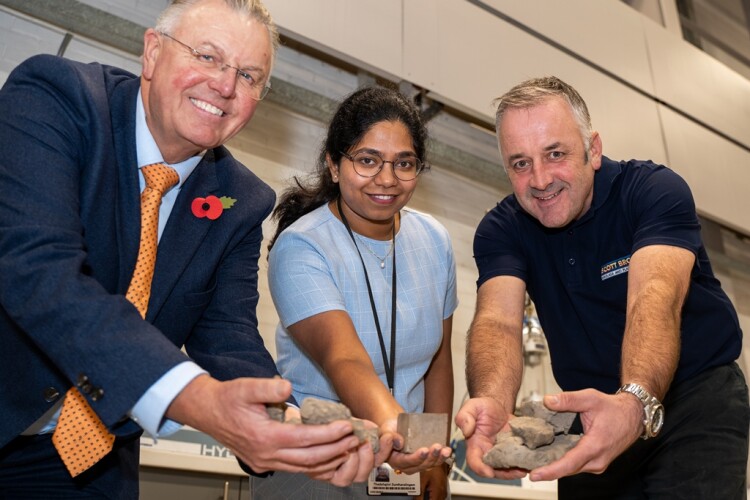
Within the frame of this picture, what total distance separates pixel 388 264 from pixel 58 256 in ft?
3.61

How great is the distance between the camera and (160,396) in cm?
115

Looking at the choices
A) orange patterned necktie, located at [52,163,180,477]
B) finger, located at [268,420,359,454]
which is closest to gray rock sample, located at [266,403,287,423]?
finger, located at [268,420,359,454]

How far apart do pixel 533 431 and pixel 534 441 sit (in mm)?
20

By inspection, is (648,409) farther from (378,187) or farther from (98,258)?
(98,258)

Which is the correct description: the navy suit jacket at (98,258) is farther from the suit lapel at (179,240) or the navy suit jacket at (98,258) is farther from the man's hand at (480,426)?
the man's hand at (480,426)

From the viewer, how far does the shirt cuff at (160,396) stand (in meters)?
1.15

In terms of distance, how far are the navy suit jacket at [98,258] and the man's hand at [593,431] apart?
634mm

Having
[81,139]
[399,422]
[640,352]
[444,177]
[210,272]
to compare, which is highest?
[444,177]

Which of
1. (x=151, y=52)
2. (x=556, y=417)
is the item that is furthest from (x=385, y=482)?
(x=151, y=52)

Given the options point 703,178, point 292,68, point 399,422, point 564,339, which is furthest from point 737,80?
point 399,422

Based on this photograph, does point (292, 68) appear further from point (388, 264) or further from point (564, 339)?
point (564, 339)

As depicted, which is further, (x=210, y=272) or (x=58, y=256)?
(x=210, y=272)

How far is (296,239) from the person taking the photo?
2.04 meters

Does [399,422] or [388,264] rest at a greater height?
[388,264]
